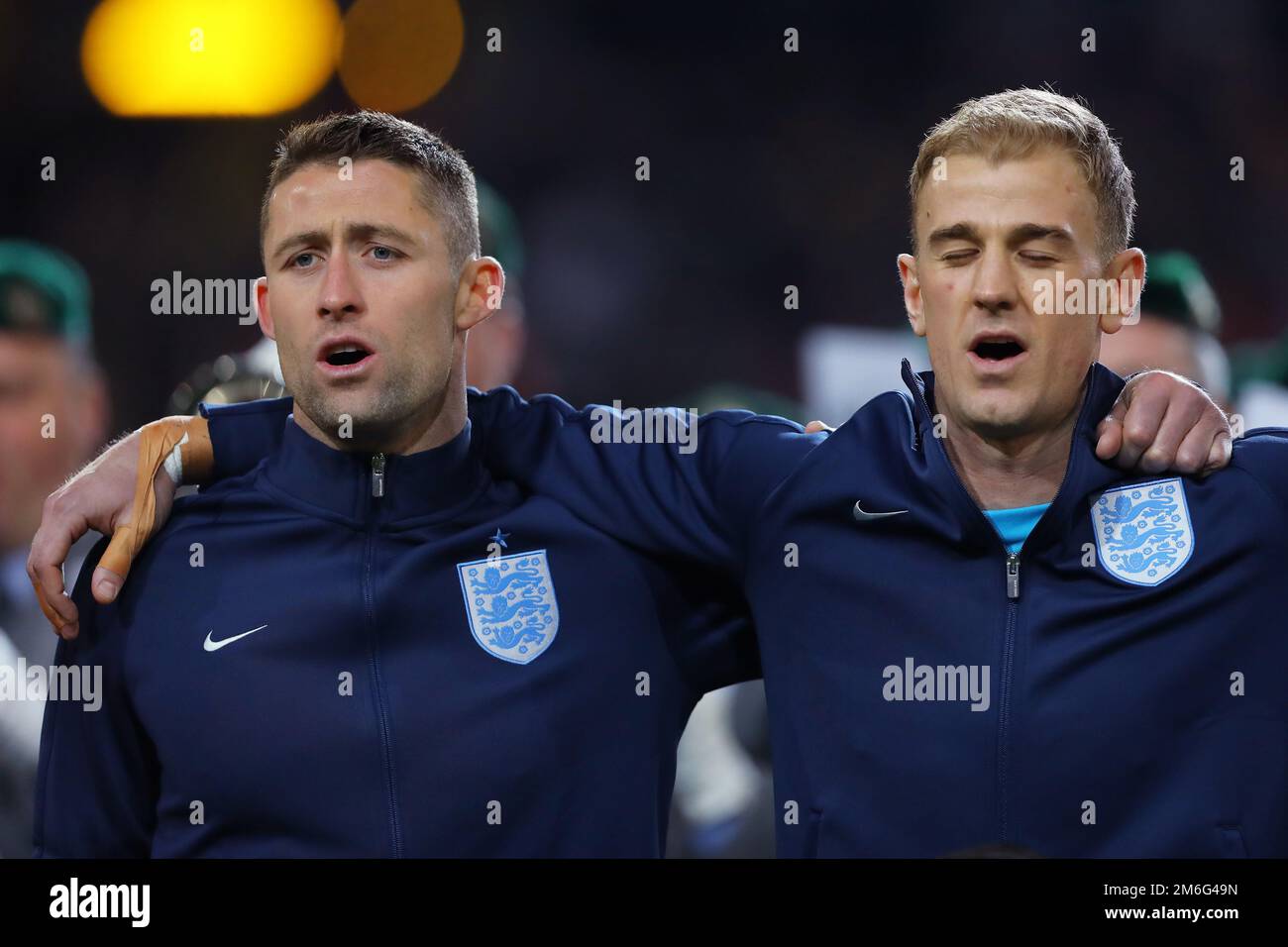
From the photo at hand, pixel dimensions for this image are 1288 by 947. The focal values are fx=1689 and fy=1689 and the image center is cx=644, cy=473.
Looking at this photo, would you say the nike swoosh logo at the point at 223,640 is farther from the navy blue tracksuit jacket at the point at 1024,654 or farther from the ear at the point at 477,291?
the navy blue tracksuit jacket at the point at 1024,654

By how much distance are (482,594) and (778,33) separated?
15.0 feet

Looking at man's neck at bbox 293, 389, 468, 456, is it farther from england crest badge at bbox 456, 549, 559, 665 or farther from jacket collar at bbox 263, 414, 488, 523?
england crest badge at bbox 456, 549, 559, 665

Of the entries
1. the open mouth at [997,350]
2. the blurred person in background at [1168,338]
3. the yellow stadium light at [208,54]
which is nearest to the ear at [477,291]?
the open mouth at [997,350]

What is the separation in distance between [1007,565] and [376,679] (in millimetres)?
984

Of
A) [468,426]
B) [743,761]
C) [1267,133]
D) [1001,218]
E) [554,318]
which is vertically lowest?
[743,761]

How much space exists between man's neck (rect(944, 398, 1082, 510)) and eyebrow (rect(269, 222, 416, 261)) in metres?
0.94

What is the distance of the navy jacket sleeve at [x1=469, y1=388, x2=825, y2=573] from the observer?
2738mm

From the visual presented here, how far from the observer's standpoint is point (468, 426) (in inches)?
110

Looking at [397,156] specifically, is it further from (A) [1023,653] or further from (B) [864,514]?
(A) [1023,653]

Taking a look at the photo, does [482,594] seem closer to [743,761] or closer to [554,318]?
[743,761]

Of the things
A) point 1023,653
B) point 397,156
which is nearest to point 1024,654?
point 1023,653

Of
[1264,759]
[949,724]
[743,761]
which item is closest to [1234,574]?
[1264,759]

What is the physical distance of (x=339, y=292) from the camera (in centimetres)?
261

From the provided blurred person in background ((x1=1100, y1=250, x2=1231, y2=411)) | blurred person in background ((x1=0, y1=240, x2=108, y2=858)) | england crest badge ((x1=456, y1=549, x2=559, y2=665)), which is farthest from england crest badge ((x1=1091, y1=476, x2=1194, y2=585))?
blurred person in background ((x1=0, y1=240, x2=108, y2=858))
